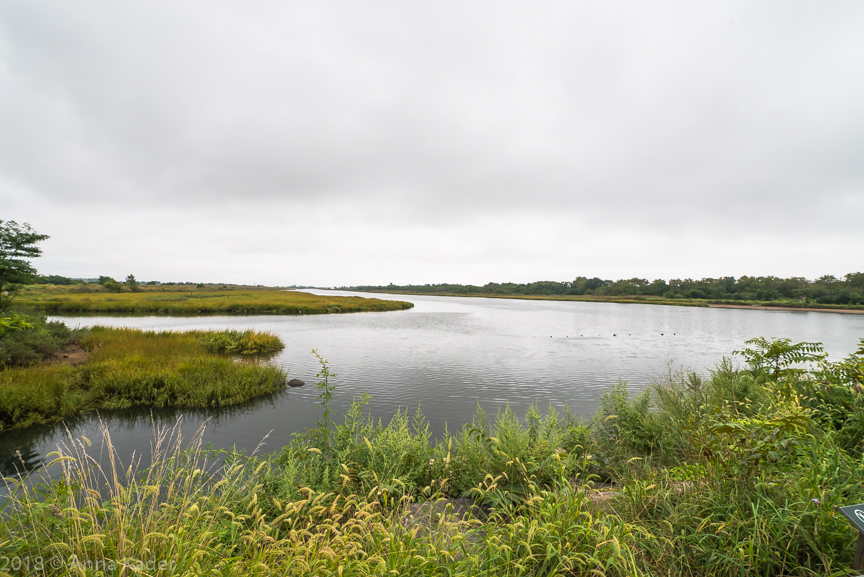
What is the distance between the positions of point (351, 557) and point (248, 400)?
11556 mm

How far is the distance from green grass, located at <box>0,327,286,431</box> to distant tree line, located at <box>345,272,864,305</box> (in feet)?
456

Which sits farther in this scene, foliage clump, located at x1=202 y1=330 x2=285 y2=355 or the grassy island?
Answer: foliage clump, located at x1=202 y1=330 x2=285 y2=355

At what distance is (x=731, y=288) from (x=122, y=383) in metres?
165

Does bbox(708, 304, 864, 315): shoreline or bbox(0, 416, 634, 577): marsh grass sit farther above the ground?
bbox(0, 416, 634, 577): marsh grass

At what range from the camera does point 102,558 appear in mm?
2734

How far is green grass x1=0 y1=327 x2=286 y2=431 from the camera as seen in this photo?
999cm

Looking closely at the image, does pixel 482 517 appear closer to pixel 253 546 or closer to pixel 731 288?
pixel 253 546

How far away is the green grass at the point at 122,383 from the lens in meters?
9.99

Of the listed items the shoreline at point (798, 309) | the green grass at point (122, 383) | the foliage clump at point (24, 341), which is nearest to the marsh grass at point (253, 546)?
the green grass at point (122, 383)

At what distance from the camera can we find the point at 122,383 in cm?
1227

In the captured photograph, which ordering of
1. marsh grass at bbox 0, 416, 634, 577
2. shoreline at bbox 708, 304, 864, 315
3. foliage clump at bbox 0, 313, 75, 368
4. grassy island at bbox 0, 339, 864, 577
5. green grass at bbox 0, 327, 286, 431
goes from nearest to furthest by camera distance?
marsh grass at bbox 0, 416, 634, 577 → grassy island at bbox 0, 339, 864, 577 → green grass at bbox 0, 327, 286, 431 → foliage clump at bbox 0, 313, 75, 368 → shoreline at bbox 708, 304, 864, 315

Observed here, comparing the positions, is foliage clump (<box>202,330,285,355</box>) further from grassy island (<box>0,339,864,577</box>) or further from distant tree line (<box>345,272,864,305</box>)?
distant tree line (<box>345,272,864,305</box>)

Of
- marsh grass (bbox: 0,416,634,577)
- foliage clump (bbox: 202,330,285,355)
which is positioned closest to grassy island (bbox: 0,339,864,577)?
marsh grass (bbox: 0,416,634,577)

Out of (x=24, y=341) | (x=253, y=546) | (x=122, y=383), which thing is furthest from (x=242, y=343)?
(x=253, y=546)
